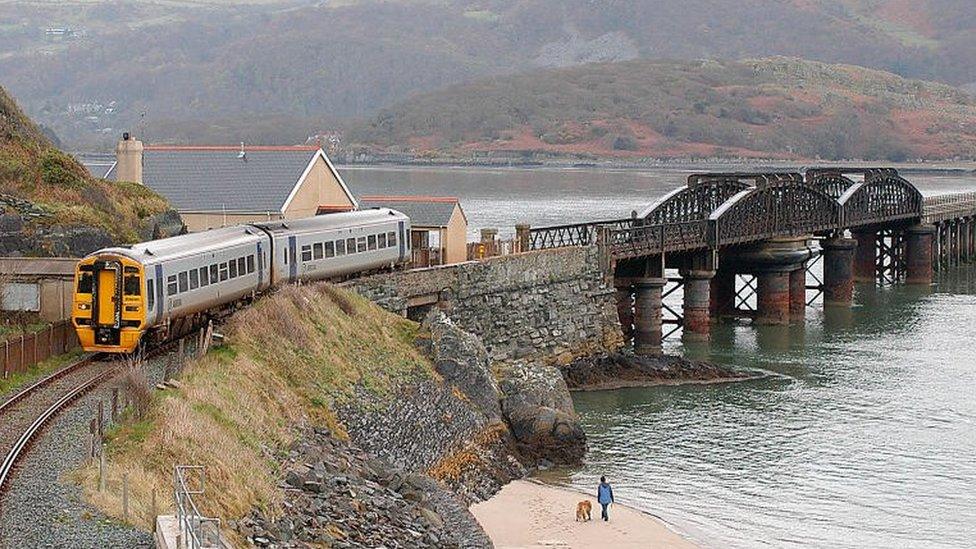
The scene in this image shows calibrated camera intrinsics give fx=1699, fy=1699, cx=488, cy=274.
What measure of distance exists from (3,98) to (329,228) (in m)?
11.3

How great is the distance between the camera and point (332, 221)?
146 feet

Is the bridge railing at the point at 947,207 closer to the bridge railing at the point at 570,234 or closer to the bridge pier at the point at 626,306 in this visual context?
the bridge pier at the point at 626,306

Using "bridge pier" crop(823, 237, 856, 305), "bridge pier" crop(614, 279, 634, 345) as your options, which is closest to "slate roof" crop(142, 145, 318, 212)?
"bridge pier" crop(614, 279, 634, 345)

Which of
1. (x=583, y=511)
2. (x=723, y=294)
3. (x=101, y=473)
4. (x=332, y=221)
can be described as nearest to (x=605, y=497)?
(x=583, y=511)

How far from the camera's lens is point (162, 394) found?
28828 millimetres

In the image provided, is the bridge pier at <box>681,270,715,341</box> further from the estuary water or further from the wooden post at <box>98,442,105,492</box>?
Result: the wooden post at <box>98,442,105,492</box>

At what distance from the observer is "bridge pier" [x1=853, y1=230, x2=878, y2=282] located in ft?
311

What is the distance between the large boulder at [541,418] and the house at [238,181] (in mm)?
12747

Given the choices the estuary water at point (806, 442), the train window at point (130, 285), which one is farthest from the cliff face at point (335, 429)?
the estuary water at point (806, 442)

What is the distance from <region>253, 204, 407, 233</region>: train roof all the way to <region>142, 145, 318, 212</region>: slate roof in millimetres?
4832

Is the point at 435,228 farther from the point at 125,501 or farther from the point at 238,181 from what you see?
the point at 125,501

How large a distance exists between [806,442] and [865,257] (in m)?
51.5

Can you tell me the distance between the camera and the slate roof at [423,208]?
167 ft

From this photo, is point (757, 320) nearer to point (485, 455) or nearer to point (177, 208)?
point (177, 208)
